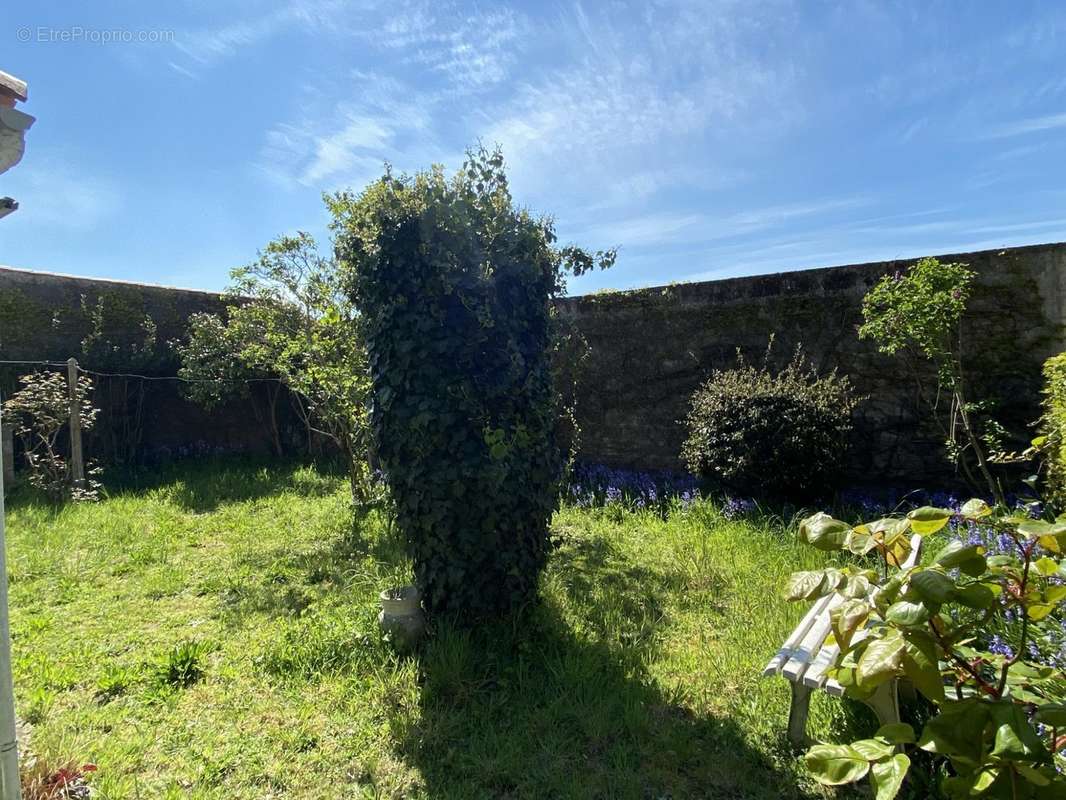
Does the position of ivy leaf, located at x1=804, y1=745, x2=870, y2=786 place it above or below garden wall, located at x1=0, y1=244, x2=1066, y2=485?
below

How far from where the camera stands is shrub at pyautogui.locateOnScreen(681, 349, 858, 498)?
4832mm

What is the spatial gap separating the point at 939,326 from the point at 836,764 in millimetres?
3947

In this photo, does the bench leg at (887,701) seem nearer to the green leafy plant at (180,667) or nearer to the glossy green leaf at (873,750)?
the glossy green leaf at (873,750)

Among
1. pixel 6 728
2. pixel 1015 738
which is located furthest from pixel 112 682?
pixel 1015 738

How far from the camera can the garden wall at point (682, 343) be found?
4.71m

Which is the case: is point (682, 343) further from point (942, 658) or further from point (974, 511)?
point (942, 658)

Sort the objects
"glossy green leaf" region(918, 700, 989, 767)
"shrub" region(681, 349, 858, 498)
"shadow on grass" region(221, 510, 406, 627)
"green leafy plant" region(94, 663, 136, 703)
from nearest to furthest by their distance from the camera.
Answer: "glossy green leaf" region(918, 700, 989, 767), "green leafy plant" region(94, 663, 136, 703), "shadow on grass" region(221, 510, 406, 627), "shrub" region(681, 349, 858, 498)

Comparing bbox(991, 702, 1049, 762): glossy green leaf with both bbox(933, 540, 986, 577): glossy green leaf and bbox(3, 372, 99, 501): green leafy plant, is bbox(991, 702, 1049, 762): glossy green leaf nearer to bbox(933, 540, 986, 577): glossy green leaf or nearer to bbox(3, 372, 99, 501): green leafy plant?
bbox(933, 540, 986, 577): glossy green leaf

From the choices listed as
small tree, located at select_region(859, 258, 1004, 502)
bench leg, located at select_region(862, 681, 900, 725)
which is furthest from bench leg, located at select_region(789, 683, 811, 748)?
small tree, located at select_region(859, 258, 1004, 502)

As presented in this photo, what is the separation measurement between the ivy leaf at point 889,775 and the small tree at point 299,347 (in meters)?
3.66

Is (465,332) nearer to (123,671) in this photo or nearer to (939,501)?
(123,671)

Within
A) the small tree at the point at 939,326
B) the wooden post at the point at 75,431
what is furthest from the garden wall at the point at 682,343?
the wooden post at the point at 75,431

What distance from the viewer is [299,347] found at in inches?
226

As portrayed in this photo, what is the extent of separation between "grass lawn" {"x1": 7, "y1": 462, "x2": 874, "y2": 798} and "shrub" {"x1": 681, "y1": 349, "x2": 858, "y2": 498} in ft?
1.89
